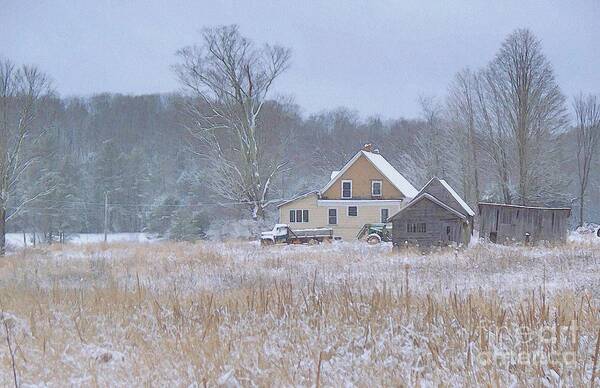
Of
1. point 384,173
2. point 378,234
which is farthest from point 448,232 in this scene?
point 384,173

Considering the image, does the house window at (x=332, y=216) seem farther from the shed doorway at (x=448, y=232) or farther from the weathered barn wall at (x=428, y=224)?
the shed doorway at (x=448, y=232)

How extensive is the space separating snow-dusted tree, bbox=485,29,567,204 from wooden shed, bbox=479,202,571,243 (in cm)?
1265

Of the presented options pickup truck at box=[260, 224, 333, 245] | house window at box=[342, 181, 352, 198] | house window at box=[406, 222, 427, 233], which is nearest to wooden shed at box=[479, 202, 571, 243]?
house window at box=[406, 222, 427, 233]

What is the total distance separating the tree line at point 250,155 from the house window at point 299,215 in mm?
2116

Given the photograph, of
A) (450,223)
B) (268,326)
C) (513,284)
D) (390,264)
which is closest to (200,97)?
(450,223)

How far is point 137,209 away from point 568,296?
5549 cm

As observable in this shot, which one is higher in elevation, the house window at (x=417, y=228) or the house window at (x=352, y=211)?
the house window at (x=352, y=211)

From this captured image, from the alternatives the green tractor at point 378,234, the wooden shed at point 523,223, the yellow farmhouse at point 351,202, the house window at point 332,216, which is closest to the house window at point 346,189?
the yellow farmhouse at point 351,202

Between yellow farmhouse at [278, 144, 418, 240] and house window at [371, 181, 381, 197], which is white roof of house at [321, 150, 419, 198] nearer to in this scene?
yellow farmhouse at [278, 144, 418, 240]

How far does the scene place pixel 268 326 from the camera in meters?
6.02

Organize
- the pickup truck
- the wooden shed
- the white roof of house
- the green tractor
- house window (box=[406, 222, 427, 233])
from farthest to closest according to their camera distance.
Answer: the white roof of house < the pickup truck < the green tractor < the wooden shed < house window (box=[406, 222, 427, 233])

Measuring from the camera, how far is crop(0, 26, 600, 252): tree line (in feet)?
119

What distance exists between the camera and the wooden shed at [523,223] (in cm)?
2414

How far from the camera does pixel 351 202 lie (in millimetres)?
38875
